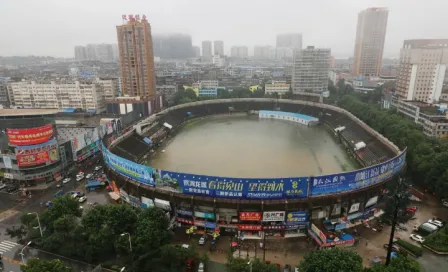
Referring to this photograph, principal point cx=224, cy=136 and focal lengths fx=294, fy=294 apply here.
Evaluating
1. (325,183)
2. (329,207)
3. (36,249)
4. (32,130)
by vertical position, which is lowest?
(36,249)

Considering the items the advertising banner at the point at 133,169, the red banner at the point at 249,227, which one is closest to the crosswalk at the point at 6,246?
the advertising banner at the point at 133,169

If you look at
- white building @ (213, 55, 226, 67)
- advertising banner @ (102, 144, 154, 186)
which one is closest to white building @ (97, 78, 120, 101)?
advertising banner @ (102, 144, 154, 186)

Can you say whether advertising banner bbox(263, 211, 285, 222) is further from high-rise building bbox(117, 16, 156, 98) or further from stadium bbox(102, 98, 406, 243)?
high-rise building bbox(117, 16, 156, 98)

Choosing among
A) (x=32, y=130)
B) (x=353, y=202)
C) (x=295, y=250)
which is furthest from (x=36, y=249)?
(x=353, y=202)

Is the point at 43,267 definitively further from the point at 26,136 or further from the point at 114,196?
the point at 26,136

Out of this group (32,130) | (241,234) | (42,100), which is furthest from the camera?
(42,100)

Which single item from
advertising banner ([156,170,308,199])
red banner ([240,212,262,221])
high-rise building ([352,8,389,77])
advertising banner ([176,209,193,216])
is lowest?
advertising banner ([176,209,193,216])

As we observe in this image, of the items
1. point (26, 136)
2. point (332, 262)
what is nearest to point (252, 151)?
point (332, 262)

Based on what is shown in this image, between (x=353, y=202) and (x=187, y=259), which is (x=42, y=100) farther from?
(x=353, y=202)
